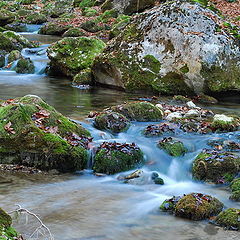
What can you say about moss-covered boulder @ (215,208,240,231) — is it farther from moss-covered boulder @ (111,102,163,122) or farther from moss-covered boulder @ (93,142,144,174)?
moss-covered boulder @ (111,102,163,122)

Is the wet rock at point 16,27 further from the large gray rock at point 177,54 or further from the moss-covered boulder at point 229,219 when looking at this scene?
the moss-covered boulder at point 229,219

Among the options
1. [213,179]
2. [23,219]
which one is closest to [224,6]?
[213,179]

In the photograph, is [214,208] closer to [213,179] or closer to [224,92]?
[213,179]

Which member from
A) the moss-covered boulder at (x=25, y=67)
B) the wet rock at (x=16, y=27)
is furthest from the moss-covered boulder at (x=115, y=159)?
the wet rock at (x=16, y=27)

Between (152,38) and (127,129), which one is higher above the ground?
(152,38)

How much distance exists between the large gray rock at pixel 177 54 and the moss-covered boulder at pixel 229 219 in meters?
7.56

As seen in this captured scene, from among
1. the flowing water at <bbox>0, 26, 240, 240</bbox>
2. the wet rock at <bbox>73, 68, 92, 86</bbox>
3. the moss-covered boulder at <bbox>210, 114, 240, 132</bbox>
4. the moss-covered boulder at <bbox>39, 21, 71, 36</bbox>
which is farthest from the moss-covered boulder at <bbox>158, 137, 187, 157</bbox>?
the moss-covered boulder at <bbox>39, 21, 71, 36</bbox>

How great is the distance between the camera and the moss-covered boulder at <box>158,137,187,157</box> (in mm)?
7748

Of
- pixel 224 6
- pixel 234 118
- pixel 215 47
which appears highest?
pixel 224 6

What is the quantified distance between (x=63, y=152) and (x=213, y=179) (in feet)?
8.34

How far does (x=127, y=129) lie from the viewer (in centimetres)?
880

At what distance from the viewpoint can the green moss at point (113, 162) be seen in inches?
282

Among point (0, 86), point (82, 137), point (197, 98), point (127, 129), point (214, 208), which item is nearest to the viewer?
point (214, 208)

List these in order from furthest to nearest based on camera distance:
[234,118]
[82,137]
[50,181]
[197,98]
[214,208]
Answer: [197,98] < [234,118] < [82,137] < [50,181] < [214,208]
